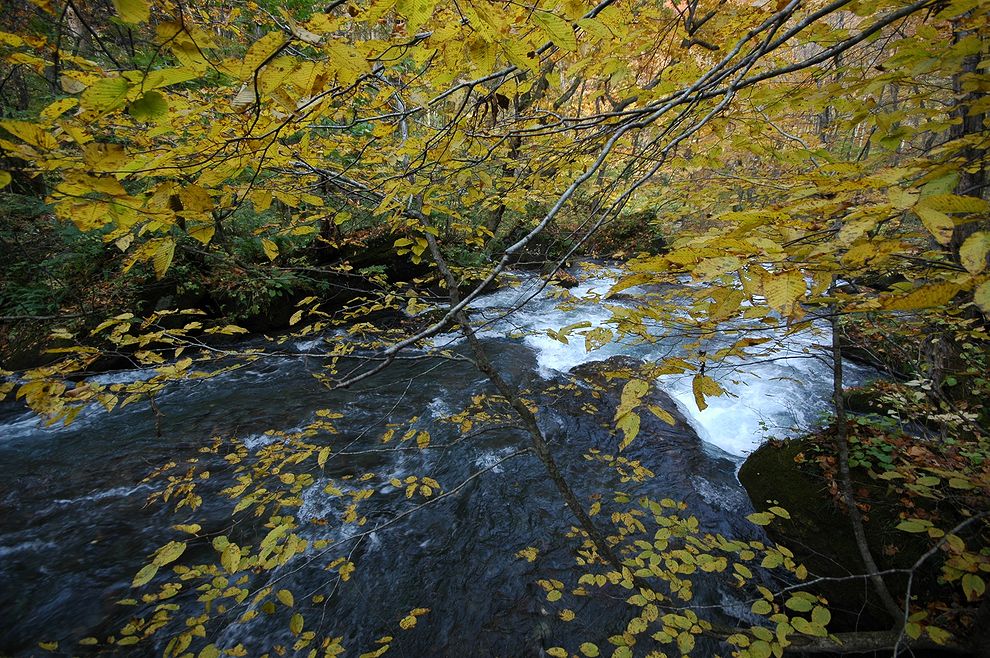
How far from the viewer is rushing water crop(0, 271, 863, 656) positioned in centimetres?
317

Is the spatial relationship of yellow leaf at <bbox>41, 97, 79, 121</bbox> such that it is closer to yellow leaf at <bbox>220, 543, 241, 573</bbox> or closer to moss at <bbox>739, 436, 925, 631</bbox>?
yellow leaf at <bbox>220, 543, 241, 573</bbox>

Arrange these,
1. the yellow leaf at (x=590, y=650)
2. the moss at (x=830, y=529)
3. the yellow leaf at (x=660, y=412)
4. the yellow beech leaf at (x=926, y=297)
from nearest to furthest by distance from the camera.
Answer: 1. the yellow beech leaf at (x=926, y=297)
2. the yellow leaf at (x=660, y=412)
3. the yellow leaf at (x=590, y=650)
4. the moss at (x=830, y=529)

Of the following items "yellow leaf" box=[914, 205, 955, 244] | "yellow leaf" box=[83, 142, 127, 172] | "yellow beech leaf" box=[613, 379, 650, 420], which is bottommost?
"yellow beech leaf" box=[613, 379, 650, 420]

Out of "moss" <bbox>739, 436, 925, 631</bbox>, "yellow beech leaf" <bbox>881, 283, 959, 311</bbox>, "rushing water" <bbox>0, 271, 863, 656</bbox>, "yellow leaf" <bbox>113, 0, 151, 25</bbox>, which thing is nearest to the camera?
"yellow leaf" <bbox>113, 0, 151, 25</bbox>

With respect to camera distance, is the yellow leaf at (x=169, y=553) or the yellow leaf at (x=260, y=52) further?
the yellow leaf at (x=169, y=553)

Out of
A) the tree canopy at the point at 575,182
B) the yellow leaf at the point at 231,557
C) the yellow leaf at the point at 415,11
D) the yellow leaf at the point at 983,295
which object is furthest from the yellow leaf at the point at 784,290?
the yellow leaf at the point at 231,557

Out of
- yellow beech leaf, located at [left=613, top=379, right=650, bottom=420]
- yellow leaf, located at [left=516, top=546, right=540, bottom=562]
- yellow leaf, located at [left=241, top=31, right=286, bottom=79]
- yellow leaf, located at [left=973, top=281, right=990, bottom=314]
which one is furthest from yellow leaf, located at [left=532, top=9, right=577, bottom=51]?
yellow leaf, located at [left=516, top=546, right=540, bottom=562]

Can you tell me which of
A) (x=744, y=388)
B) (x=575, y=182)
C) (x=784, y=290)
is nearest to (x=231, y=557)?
(x=575, y=182)

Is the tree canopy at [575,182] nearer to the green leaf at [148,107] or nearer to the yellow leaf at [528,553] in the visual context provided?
the green leaf at [148,107]

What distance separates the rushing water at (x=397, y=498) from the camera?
317cm

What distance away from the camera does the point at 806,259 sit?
3.86 ft

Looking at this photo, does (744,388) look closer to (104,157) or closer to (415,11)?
(415,11)

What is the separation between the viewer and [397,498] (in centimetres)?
432

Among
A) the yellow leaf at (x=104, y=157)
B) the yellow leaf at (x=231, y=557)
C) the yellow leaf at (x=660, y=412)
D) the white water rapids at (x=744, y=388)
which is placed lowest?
the white water rapids at (x=744, y=388)
